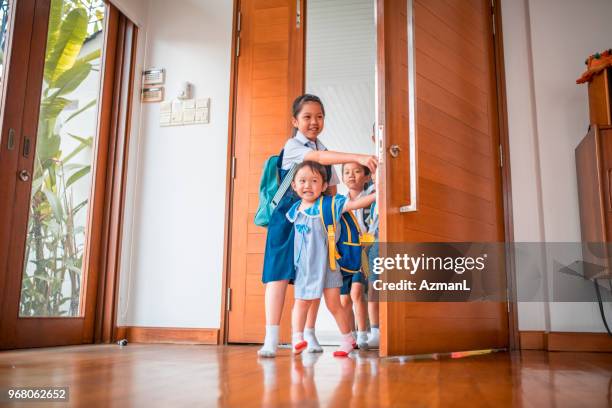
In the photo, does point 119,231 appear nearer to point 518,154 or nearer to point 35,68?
point 35,68

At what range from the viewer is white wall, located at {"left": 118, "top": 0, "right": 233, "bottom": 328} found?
3316 mm

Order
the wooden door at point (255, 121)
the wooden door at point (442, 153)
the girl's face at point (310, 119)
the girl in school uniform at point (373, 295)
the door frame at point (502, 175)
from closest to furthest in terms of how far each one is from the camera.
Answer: the wooden door at point (442, 153), the girl's face at point (310, 119), the girl in school uniform at point (373, 295), the door frame at point (502, 175), the wooden door at point (255, 121)

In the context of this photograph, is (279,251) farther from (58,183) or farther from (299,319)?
(58,183)

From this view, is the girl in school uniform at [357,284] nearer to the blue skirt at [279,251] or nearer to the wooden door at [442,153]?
the blue skirt at [279,251]

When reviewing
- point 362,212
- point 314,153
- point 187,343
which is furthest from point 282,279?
point 187,343

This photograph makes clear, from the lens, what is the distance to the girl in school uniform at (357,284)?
2.83 m

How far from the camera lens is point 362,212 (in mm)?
3055

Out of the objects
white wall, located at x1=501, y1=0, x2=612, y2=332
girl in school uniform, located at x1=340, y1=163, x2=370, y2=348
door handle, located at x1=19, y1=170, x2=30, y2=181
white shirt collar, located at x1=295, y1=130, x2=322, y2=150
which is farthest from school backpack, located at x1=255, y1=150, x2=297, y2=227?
white wall, located at x1=501, y1=0, x2=612, y2=332

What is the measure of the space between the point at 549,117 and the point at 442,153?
35.5 inches

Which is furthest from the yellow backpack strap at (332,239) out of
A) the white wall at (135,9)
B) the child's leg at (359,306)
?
the white wall at (135,9)

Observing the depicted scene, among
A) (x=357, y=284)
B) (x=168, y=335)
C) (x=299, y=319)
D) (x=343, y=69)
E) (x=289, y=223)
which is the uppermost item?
(x=343, y=69)

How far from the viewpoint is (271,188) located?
2.56 metres

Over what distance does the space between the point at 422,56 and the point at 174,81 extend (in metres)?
1.80

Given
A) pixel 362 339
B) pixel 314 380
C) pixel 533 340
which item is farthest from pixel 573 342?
pixel 314 380
